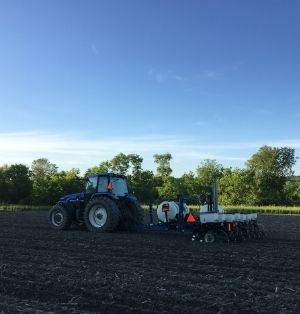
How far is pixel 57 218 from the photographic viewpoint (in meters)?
20.1

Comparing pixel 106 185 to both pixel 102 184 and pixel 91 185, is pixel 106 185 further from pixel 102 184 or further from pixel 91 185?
pixel 91 185

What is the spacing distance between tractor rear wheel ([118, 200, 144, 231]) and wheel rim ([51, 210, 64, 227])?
8.02 feet

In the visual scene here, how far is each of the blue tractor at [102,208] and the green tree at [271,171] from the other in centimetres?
7109

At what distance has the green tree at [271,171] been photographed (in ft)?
293

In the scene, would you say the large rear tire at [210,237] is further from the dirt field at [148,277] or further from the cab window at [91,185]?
the cab window at [91,185]

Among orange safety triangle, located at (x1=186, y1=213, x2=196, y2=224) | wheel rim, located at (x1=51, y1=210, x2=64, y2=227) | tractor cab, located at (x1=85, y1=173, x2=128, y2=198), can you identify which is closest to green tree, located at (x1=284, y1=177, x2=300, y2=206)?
tractor cab, located at (x1=85, y1=173, x2=128, y2=198)

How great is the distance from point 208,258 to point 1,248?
18.8 feet

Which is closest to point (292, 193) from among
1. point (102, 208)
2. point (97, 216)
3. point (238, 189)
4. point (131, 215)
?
point (238, 189)

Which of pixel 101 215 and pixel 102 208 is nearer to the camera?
pixel 102 208

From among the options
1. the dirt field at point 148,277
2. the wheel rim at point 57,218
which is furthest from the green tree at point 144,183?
the dirt field at point 148,277

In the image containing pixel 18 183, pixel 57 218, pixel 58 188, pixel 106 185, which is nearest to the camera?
pixel 106 185

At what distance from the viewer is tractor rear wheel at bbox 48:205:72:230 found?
1975 cm

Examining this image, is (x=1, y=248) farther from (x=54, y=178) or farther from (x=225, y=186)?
(x=225, y=186)

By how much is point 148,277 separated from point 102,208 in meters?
9.35
